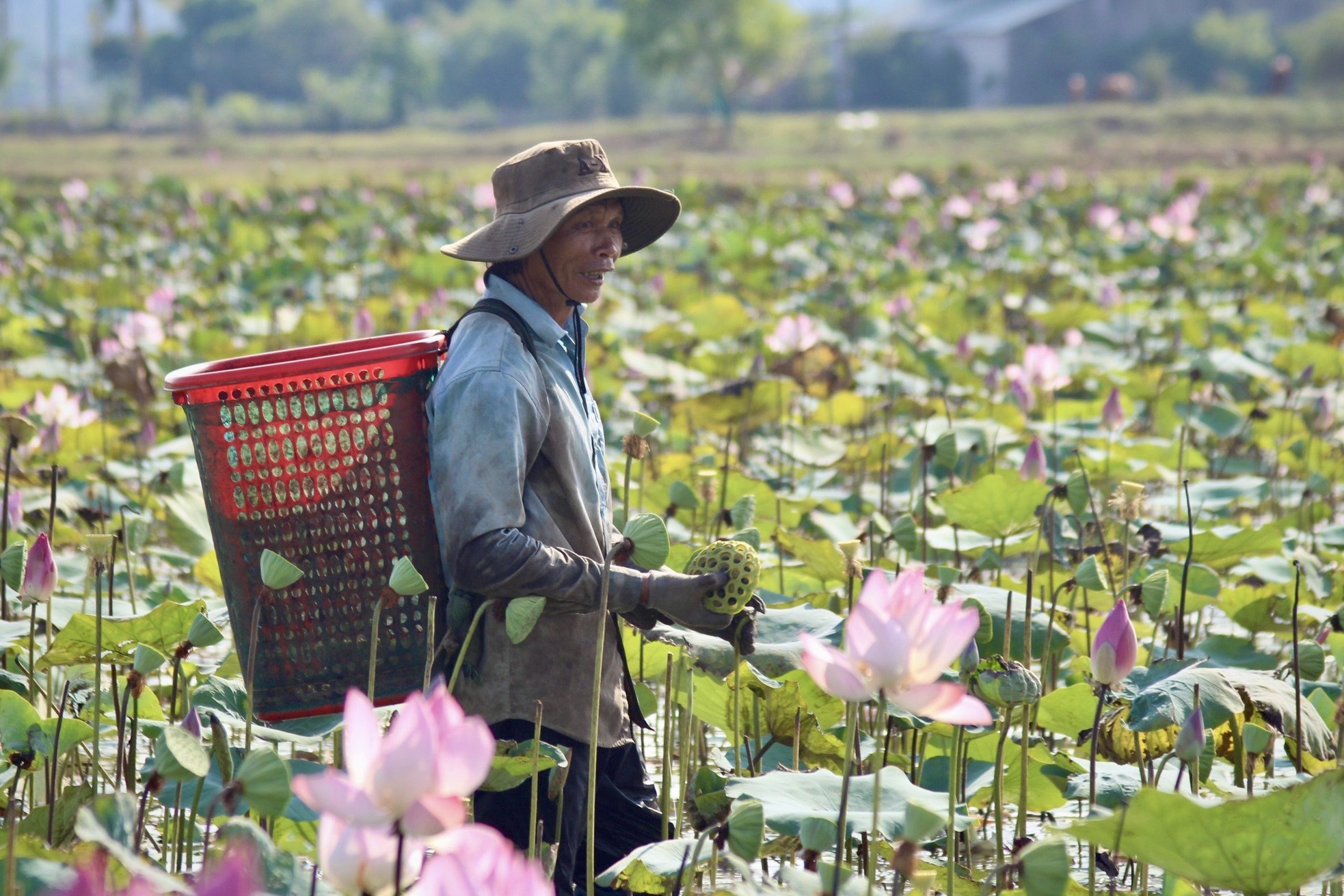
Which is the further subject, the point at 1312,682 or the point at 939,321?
the point at 939,321

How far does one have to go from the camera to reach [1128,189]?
1420 cm

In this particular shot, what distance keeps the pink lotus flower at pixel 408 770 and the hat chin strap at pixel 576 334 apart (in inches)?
41.6

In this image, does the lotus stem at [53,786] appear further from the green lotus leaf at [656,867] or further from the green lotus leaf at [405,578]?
the green lotus leaf at [656,867]

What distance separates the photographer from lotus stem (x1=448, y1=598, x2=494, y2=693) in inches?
71.2

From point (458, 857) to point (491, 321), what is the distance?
1076 millimetres

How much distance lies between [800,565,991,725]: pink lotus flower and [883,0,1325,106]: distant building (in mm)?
54155

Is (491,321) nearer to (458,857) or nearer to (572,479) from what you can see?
(572,479)

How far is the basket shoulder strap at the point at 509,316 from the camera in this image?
1974 millimetres

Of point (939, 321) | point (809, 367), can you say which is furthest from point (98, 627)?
point (939, 321)

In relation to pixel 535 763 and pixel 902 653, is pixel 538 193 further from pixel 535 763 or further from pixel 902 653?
pixel 902 653

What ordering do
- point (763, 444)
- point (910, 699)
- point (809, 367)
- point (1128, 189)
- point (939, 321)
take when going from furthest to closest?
point (1128, 189) < point (939, 321) < point (809, 367) < point (763, 444) < point (910, 699)

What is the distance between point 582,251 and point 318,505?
471mm

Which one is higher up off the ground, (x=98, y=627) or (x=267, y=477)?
(x=267, y=477)

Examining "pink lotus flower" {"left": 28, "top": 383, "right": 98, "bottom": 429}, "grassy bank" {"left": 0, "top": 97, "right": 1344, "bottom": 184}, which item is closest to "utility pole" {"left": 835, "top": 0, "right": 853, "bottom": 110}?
"grassy bank" {"left": 0, "top": 97, "right": 1344, "bottom": 184}
